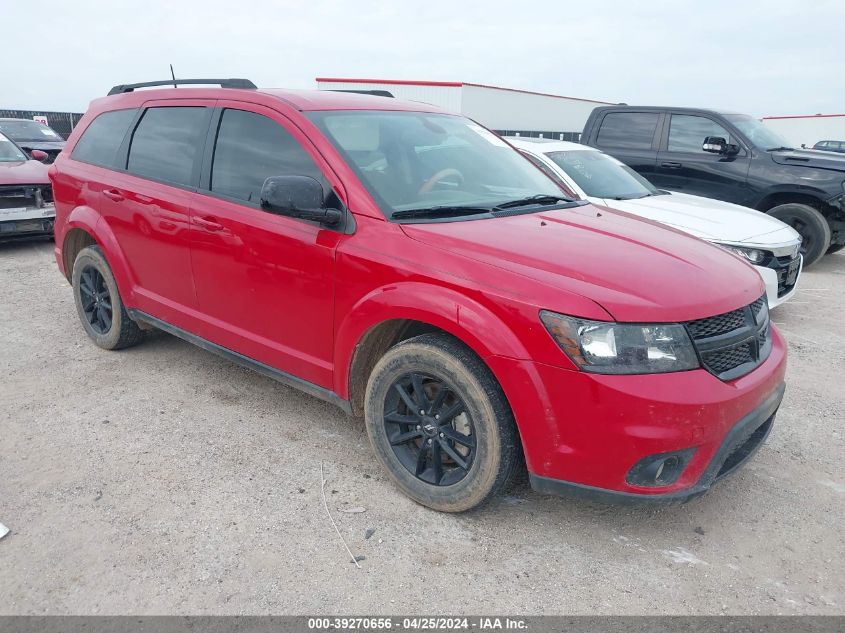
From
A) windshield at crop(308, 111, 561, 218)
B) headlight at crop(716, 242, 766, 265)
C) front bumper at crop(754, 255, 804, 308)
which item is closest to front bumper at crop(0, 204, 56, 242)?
windshield at crop(308, 111, 561, 218)

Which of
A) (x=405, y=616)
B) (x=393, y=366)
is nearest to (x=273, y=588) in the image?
(x=405, y=616)

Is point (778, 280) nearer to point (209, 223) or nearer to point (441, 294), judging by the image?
point (441, 294)

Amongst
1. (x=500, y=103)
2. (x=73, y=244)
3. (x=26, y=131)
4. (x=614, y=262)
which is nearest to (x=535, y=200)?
(x=614, y=262)

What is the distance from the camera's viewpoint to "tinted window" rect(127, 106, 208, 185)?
12.6 feet

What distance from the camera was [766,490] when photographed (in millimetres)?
3205

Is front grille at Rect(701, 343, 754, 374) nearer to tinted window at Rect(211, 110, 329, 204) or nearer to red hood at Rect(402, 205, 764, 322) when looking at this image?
red hood at Rect(402, 205, 764, 322)

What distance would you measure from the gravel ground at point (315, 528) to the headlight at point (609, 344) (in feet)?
2.83

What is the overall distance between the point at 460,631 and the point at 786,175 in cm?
756

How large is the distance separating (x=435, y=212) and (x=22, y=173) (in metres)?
7.40

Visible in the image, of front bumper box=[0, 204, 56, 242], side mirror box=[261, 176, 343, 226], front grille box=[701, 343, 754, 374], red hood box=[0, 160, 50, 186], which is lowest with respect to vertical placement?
front bumper box=[0, 204, 56, 242]

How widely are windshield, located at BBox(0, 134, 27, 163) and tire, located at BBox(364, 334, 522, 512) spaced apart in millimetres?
8195

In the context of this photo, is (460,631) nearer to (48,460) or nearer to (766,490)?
(766,490)

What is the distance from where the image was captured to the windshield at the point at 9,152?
8.79 metres

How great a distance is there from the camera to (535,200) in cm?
351
